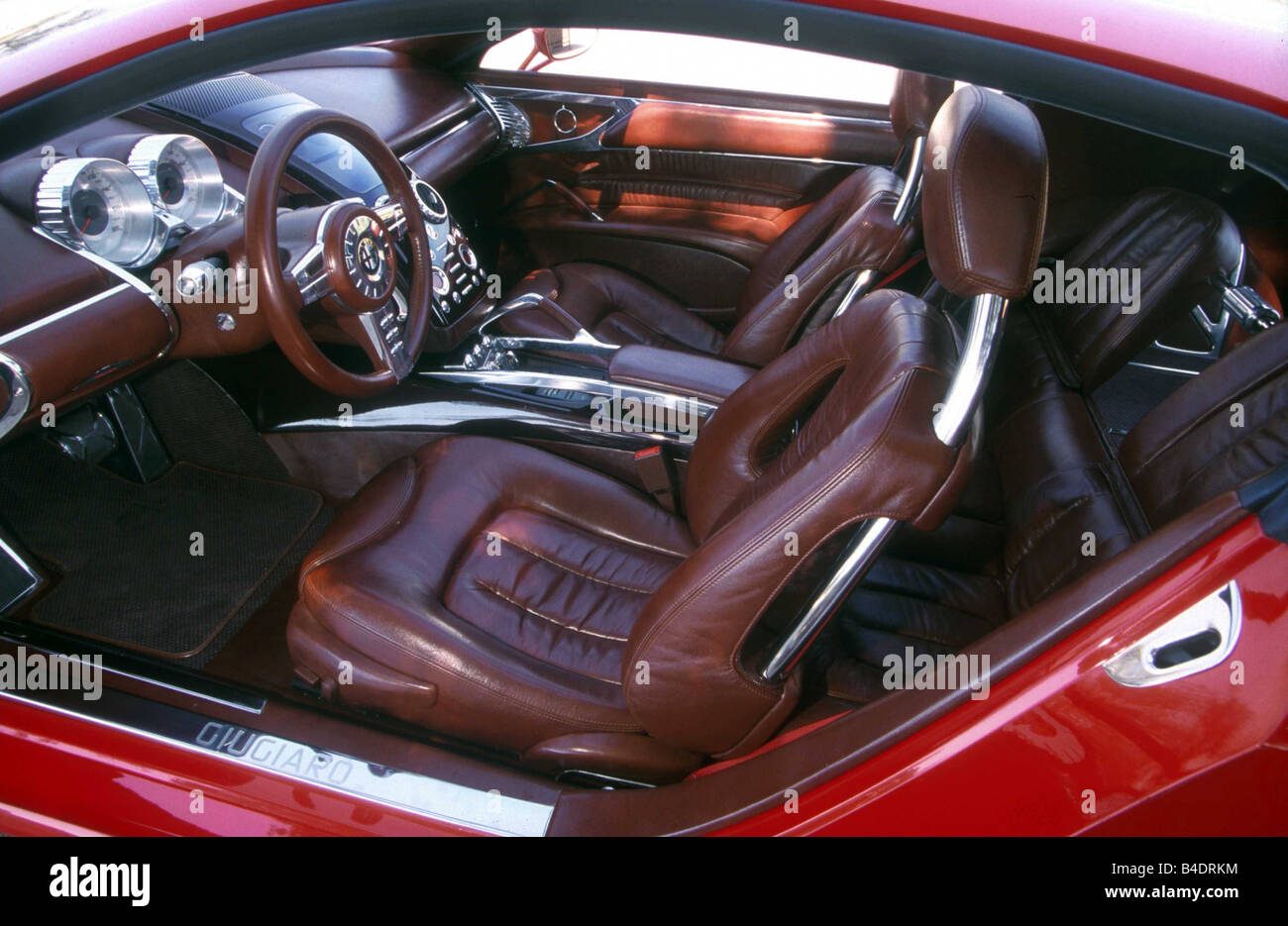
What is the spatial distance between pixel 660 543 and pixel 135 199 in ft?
3.47

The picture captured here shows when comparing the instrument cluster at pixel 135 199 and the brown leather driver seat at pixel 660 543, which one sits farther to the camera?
the instrument cluster at pixel 135 199

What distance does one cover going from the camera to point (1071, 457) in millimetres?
1372

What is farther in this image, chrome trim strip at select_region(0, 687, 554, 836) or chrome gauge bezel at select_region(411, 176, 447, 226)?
chrome gauge bezel at select_region(411, 176, 447, 226)

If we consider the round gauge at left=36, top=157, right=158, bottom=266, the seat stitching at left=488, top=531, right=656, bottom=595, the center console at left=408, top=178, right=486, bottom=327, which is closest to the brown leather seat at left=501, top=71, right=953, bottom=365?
the center console at left=408, top=178, right=486, bottom=327

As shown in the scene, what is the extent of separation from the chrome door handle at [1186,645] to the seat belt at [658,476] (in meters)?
0.99

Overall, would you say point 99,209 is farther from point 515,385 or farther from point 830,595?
point 830,595

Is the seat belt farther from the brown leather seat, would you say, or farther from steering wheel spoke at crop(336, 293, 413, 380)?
steering wheel spoke at crop(336, 293, 413, 380)

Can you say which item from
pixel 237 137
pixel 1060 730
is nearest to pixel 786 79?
pixel 237 137

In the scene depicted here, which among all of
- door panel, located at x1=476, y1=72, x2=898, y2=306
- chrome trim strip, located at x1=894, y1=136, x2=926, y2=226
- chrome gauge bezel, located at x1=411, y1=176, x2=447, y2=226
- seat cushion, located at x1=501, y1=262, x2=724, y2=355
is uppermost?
door panel, located at x1=476, y1=72, x2=898, y2=306

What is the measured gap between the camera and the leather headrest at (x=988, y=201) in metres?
0.90

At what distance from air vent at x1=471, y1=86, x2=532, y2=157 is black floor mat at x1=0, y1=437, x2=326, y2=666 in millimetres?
1279

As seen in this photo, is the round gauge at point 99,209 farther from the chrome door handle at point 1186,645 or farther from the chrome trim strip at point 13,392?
the chrome door handle at point 1186,645

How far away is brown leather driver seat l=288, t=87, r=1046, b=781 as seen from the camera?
3.19ft

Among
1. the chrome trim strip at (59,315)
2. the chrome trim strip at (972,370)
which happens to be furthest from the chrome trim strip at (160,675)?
the chrome trim strip at (972,370)
